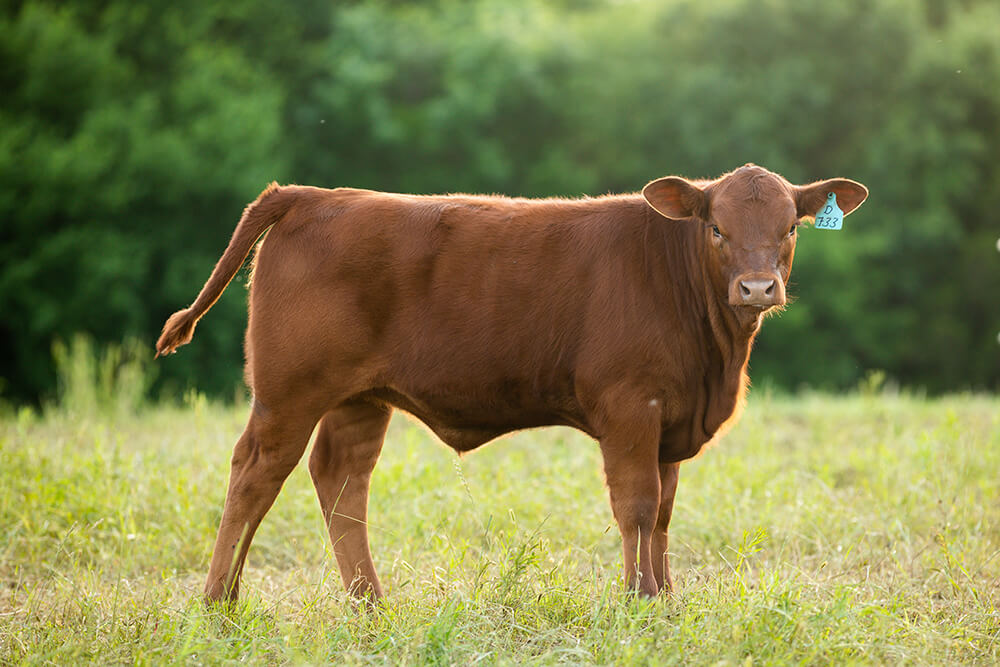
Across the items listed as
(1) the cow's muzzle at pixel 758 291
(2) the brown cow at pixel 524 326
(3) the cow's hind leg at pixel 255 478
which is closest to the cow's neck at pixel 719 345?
(2) the brown cow at pixel 524 326

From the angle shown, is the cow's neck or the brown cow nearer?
the brown cow

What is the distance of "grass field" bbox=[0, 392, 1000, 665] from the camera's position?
3.73 m

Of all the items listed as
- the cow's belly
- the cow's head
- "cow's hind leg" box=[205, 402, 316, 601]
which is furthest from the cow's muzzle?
"cow's hind leg" box=[205, 402, 316, 601]

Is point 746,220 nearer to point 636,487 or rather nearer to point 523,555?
point 636,487

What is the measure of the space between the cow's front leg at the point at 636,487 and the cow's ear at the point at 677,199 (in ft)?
3.02

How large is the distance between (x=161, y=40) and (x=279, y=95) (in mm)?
2592

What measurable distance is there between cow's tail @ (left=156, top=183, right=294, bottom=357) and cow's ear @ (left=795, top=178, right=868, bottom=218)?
228cm

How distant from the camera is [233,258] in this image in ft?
14.8

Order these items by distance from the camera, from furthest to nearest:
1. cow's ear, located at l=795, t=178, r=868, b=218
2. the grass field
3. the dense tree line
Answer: the dense tree line, cow's ear, located at l=795, t=178, r=868, b=218, the grass field

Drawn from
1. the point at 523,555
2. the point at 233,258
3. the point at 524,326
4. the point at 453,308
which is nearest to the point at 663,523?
the point at 523,555

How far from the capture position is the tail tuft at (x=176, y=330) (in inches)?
177

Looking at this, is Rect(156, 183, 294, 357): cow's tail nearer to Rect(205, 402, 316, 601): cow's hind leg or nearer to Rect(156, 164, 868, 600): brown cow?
Rect(156, 164, 868, 600): brown cow

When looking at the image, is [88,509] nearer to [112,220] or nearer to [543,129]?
[112,220]

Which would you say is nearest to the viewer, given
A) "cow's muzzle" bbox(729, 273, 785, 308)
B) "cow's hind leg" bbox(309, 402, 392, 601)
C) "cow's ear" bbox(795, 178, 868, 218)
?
"cow's muzzle" bbox(729, 273, 785, 308)
